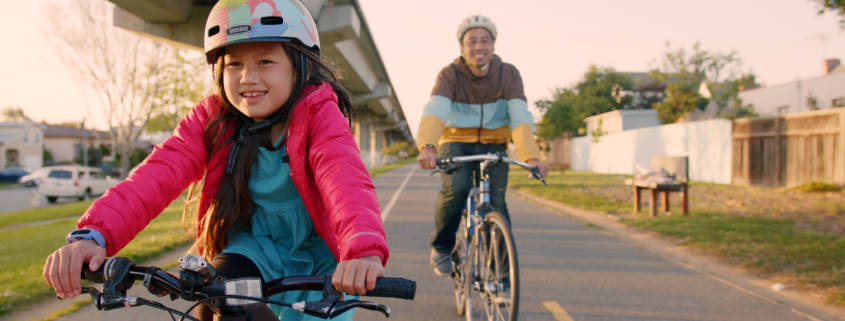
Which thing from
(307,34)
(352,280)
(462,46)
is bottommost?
(352,280)

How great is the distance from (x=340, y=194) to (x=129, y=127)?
36192 millimetres

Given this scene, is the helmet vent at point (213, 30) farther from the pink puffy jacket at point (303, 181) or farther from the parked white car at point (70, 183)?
the parked white car at point (70, 183)

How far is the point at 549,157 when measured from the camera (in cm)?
3919

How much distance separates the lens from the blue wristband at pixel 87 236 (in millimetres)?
1495

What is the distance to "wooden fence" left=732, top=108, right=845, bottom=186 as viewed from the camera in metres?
14.0

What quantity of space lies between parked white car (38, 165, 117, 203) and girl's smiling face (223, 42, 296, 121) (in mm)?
25901

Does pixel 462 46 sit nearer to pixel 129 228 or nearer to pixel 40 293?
pixel 129 228

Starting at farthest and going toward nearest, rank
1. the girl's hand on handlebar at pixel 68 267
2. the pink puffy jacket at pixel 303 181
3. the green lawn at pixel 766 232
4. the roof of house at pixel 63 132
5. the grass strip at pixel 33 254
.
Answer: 1. the roof of house at pixel 63 132
2. the green lawn at pixel 766 232
3. the grass strip at pixel 33 254
4. the pink puffy jacket at pixel 303 181
5. the girl's hand on handlebar at pixel 68 267

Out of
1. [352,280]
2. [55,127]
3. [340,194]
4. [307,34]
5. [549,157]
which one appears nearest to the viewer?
[352,280]

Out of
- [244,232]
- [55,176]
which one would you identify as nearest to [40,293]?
[244,232]

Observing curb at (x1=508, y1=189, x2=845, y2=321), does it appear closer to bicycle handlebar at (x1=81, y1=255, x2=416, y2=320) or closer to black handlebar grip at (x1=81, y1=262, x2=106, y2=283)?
bicycle handlebar at (x1=81, y1=255, x2=416, y2=320)

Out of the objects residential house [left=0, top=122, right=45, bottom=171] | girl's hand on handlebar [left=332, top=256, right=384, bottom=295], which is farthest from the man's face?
residential house [left=0, top=122, right=45, bottom=171]

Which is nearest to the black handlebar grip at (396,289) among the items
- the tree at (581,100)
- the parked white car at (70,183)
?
the parked white car at (70,183)

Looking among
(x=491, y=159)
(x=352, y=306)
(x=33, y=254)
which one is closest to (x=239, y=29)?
(x=352, y=306)
